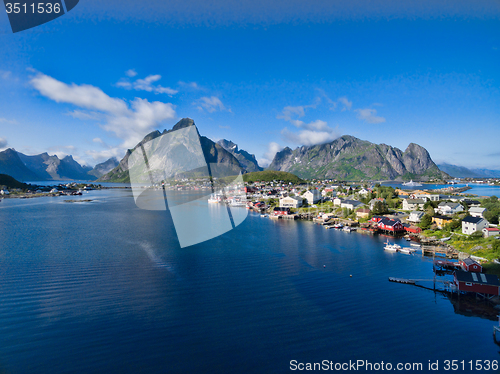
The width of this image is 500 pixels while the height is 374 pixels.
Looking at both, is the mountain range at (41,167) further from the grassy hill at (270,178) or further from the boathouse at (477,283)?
the boathouse at (477,283)

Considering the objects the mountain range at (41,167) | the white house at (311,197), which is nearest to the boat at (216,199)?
the white house at (311,197)

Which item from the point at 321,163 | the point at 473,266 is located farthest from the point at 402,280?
the point at 321,163

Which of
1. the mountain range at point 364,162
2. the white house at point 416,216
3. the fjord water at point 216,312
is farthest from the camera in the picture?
the mountain range at point 364,162

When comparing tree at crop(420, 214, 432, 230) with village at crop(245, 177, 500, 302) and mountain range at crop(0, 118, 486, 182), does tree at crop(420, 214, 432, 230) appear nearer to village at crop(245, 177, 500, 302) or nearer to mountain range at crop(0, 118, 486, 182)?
village at crop(245, 177, 500, 302)

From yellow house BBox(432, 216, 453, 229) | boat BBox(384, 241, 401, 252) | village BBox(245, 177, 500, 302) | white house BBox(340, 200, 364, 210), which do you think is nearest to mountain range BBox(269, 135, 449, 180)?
white house BBox(340, 200, 364, 210)

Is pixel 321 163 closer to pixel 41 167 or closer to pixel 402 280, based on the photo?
pixel 402 280

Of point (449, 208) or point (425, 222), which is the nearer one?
point (425, 222)
